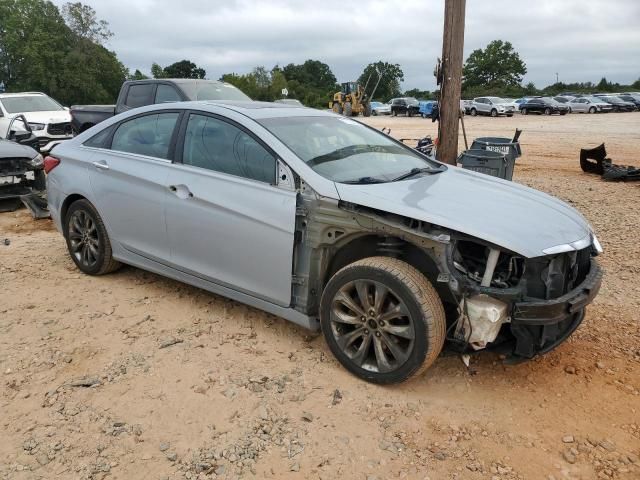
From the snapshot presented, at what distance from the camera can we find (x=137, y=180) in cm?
416

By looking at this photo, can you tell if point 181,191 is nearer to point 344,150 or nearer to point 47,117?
point 344,150

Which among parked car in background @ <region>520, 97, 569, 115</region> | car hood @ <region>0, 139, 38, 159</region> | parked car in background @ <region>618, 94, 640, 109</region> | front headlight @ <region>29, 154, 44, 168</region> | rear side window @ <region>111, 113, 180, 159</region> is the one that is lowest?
front headlight @ <region>29, 154, 44, 168</region>

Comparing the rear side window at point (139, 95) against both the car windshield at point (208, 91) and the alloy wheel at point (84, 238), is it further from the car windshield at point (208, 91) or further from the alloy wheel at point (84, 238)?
the alloy wheel at point (84, 238)

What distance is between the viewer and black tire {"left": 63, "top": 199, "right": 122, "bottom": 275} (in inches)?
182

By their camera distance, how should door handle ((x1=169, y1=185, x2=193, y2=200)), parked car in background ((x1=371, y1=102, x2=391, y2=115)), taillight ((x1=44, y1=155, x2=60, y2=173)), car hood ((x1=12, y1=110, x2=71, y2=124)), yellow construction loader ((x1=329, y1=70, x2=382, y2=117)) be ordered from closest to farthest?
door handle ((x1=169, y1=185, x2=193, y2=200))
taillight ((x1=44, y1=155, x2=60, y2=173))
car hood ((x1=12, y1=110, x2=71, y2=124))
yellow construction loader ((x1=329, y1=70, x2=382, y2=117))
parked car in background ((x1=371, y1=102, x2=391, y2=115))

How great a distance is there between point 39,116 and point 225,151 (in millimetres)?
10562

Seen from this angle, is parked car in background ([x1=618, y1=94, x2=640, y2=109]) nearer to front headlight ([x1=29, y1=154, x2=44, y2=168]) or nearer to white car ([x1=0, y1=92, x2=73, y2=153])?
white car ([x1=0, y1=92, x2=73, y2=153])

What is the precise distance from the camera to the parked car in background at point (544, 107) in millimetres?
38562

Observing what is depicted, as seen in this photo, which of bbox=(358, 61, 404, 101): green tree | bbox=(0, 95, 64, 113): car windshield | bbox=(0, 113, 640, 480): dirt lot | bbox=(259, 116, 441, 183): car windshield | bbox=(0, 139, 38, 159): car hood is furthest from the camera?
bbox=(358, 61, 404, 101): green tree

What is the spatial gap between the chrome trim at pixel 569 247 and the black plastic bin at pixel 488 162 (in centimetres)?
427

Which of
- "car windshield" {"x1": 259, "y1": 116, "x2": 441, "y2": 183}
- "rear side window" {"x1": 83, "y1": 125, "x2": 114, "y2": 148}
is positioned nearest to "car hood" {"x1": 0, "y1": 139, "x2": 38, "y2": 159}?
"rear side window" {"x1": 83, "y1": 125, "x2": 114, "y2": 148}

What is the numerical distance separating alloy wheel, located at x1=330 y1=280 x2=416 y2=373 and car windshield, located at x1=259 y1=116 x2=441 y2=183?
29.3 inches

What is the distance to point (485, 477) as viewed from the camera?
2467 millimetres

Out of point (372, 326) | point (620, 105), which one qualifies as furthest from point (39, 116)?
point (620, 105)
